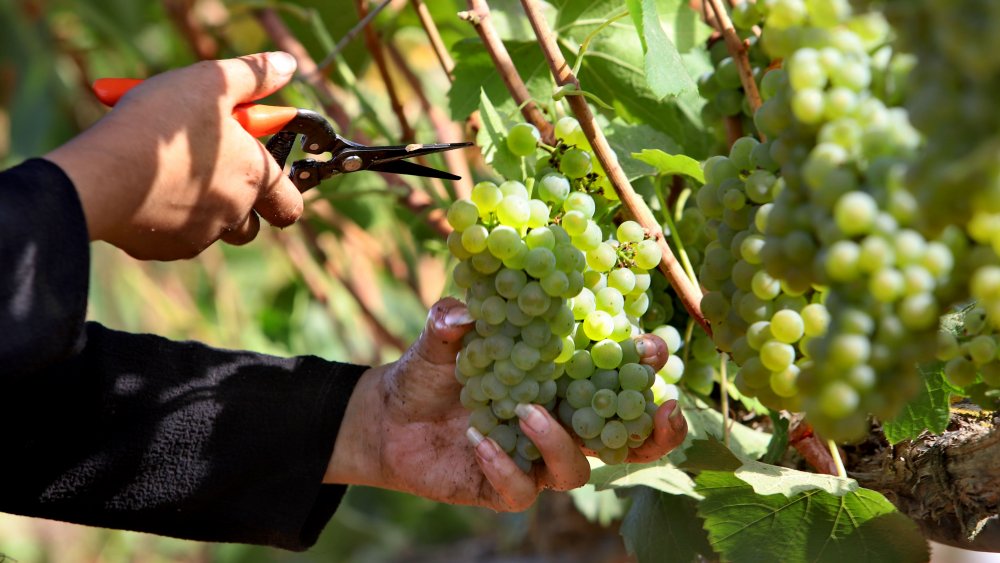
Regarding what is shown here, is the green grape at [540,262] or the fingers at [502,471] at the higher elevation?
the green grape at [540,262]

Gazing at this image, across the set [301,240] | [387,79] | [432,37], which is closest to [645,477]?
[432,37]

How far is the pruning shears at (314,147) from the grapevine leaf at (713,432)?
1.06ft

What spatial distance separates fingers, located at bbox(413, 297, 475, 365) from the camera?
803 millimetres

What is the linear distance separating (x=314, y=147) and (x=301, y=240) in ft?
3.95

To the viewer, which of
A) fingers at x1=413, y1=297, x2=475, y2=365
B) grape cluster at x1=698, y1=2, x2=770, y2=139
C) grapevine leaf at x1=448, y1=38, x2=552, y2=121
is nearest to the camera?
fingers at x1=413, y1=297, x2=475, y2=365

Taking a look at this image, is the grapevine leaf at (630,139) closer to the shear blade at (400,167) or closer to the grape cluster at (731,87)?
the grape cluster at (731,87)

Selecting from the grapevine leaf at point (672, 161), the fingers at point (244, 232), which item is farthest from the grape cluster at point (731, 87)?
the fingers at point (244, 232)

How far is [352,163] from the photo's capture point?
2.93 feet

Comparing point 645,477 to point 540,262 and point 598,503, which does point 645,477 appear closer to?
point 540,262

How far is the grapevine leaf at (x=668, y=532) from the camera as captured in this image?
3.15 ft

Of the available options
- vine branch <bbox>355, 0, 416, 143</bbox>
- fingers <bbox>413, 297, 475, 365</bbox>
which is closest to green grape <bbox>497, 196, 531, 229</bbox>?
fingers <bbox>413, 297, 475, 365</bbox>

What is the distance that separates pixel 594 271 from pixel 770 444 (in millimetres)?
287

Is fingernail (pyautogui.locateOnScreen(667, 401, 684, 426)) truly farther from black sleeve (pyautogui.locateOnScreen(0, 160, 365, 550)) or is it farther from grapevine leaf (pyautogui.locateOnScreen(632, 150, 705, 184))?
black sleeve (pyautogui.locateOnScreen(0, 160, 365, 550))

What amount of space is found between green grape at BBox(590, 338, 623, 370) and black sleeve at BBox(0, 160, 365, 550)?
0.37 meters
